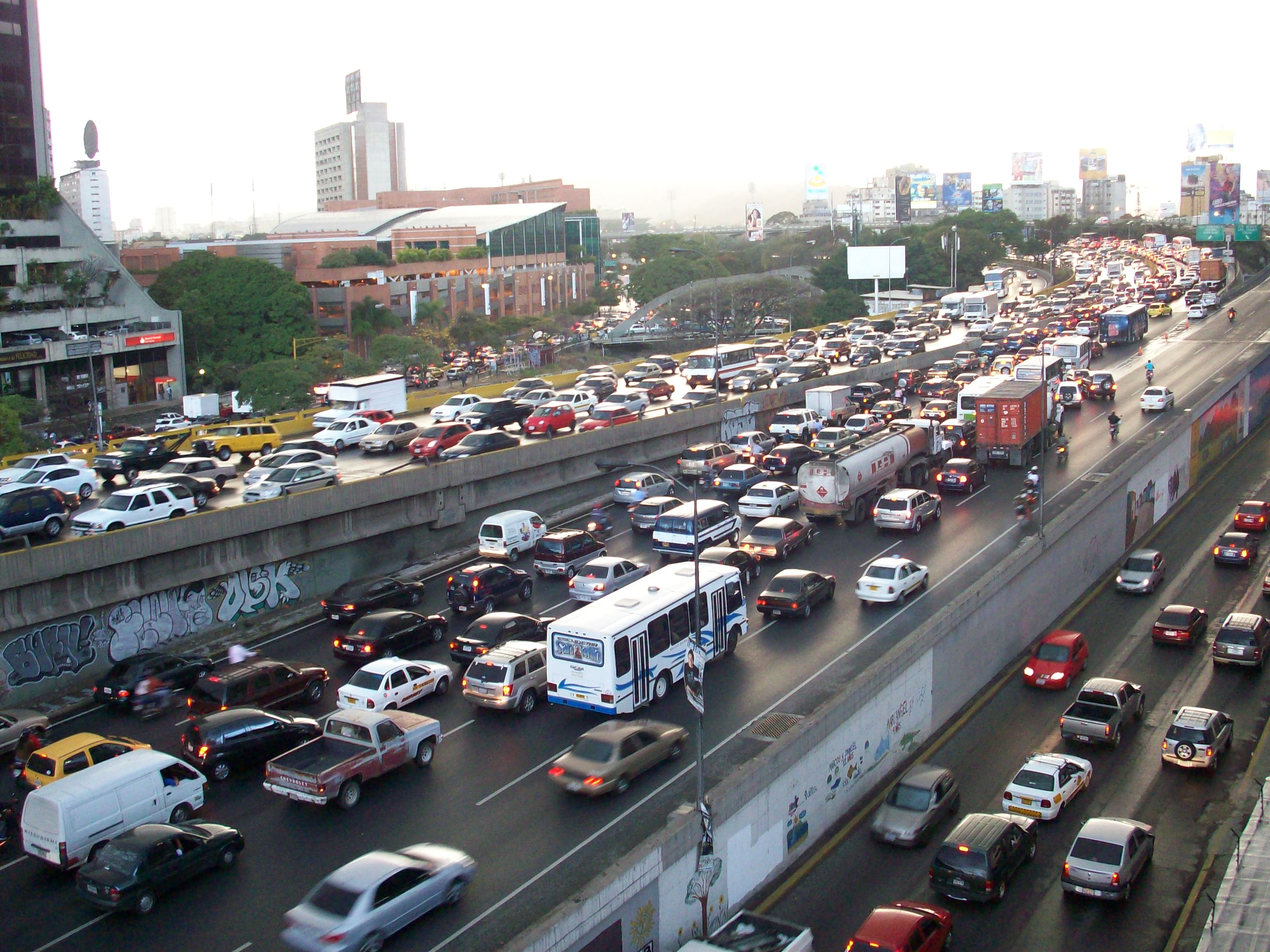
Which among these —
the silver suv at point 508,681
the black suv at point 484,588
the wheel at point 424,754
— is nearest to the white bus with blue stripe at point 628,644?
the silver suv at point 508,681

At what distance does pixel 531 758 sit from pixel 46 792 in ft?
25.7

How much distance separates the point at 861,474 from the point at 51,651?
2299 cm

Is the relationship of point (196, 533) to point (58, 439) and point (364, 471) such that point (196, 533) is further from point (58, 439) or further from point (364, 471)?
point (58, 439)

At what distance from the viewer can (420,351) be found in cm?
7050

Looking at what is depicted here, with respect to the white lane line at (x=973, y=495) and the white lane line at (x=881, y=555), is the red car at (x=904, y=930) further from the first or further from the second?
the white lane line at (x=973, y=495)

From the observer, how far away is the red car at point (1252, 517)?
42.4 meters

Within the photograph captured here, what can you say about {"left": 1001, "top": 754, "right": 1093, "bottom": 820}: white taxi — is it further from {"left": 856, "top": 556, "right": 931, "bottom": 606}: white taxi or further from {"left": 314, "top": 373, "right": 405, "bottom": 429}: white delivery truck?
{"left": 314, "top": 373, "right": 405, "bottom": 429}: white delivery truck

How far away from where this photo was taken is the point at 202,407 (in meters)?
54.0

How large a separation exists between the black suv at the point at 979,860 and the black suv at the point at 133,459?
1026 inches

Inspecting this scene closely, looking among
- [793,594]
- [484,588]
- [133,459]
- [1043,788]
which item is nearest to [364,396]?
[133,459]

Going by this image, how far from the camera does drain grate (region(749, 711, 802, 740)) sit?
1997 centimetres

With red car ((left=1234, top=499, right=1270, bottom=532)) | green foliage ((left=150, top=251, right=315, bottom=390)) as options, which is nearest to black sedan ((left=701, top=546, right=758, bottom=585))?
red car ((left=1234, top=499, right=1270, bottom=532))

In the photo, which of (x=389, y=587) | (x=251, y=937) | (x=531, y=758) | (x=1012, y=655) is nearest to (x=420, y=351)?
(x=389, y=587)

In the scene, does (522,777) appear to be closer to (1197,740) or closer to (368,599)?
(368,599)
